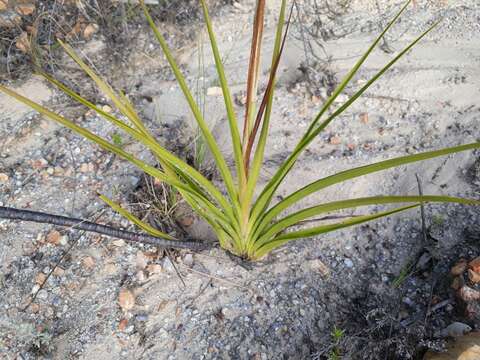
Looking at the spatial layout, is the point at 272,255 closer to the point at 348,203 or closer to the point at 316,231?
the point at 316,231

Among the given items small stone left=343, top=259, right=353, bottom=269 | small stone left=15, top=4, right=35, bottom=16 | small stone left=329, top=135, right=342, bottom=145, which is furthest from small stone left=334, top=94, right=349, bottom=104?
small stone left=15, top=4, right=35, bottom=16

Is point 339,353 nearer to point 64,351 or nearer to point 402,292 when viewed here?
point 402,292

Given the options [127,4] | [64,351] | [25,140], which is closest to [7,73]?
[25,140]

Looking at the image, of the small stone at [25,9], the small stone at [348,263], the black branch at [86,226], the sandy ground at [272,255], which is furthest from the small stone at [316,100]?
the small stone at [25,9]

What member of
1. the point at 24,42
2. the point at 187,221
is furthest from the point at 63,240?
the point at 24,42

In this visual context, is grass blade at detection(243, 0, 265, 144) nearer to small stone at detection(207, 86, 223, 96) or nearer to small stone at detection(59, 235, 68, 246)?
small stone at detection(59, 235, 68, 246)
